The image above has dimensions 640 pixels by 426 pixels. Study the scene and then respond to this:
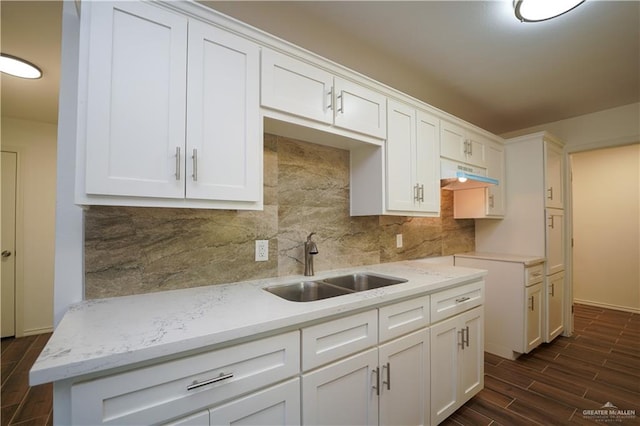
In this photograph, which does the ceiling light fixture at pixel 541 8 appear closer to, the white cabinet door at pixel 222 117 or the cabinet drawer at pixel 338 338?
the white cabinet door at pixel 222 117

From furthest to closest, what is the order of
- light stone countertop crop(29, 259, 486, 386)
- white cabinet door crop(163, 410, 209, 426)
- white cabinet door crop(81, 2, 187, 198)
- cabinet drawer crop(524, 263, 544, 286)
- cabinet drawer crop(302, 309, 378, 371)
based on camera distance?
cabinet drawer crop(524, 263, 544, 286) → cabinet drawer crop(302, 309, 378, 371) → white cabinet door crop(81, 2, 187, 198) → white cabinet door crop(163, 410, 209, 426) → light stone countertop crop(29, 259, 486, 386)

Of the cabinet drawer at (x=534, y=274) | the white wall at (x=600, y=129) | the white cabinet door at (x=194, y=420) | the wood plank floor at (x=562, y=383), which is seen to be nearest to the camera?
the white cabinet door at (x=194, y=420)

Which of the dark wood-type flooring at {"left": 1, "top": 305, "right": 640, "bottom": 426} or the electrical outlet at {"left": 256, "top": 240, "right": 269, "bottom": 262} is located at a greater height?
the electrical outlet at {"left": 256, "top": 240, "right": 269, "bottom": 262}

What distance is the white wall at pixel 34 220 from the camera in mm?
3215

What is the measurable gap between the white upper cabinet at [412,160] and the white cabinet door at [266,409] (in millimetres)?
1317

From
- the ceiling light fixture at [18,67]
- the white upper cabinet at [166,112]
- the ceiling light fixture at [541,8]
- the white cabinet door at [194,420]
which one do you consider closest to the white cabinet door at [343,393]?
the white cabinet door at [194,420]

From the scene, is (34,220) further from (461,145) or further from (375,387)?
(461,145)

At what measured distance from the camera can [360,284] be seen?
2014mm

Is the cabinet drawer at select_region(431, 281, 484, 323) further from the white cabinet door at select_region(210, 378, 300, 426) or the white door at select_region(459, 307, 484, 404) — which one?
the white cabinet door at select_region(210, 378, 300, 426)

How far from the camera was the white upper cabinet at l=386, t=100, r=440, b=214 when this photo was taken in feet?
6.57

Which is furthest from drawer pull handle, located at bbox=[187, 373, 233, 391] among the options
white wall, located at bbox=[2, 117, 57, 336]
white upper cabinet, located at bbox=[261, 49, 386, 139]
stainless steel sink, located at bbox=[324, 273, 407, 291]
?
white wall, located at bbox=[2, 117, 57, 336]

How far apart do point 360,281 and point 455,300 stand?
63cm

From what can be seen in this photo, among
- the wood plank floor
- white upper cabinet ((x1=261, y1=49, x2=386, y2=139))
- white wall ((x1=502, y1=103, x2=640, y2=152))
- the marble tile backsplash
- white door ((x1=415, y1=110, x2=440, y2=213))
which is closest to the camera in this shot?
the marble tile backsplash

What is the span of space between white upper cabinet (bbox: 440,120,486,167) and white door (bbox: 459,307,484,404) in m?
1.30
